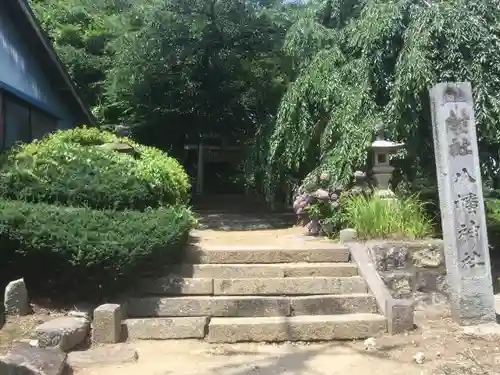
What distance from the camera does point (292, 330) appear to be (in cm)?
553

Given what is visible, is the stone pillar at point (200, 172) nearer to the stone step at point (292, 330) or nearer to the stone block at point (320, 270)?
the stone block at point (320, 270)

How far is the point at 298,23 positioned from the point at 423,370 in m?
7.23

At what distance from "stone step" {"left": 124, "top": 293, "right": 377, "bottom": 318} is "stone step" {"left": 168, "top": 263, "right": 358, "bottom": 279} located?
532mm

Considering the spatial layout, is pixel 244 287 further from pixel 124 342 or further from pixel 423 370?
pixel 423 370

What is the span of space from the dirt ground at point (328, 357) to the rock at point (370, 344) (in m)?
0.04

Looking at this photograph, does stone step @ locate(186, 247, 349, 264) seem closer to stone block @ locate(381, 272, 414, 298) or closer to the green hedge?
stone block @ locate(381, 272, 414, 298)

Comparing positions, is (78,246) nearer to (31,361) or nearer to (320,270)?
(31,361)

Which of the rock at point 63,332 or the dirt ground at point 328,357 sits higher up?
the rock at point 63,332

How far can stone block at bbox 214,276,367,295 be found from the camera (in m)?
6.29

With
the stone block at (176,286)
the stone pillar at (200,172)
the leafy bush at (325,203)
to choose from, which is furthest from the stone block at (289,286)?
the stone pillar at (200,172)

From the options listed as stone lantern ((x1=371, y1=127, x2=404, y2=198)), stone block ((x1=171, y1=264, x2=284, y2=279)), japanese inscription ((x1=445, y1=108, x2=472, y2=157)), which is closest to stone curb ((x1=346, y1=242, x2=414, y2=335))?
stone block ((x1=171, y1=264, x2=284, y2=279))

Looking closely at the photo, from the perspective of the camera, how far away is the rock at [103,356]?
4785 mm

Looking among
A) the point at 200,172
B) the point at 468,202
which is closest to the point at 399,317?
the point at 468,202

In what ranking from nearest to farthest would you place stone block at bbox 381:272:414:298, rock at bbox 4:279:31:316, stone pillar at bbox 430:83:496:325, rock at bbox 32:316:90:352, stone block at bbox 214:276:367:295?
rock at bbox 32:316:90:352
rock at bbox 4:279:31:316
stone pillar at bbox 430:83:496:325
stone block at bbox 214:276:367:295
stone block at bbox 381:272:414:298
